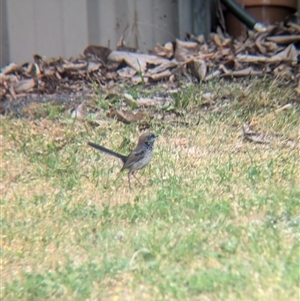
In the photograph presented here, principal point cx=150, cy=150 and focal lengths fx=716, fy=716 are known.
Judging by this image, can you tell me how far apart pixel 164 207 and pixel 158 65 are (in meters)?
3.71

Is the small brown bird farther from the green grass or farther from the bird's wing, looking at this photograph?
the green grass

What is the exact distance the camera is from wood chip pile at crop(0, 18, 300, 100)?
830cm

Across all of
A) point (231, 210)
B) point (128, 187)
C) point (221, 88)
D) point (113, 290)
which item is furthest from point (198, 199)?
point (221, 88)

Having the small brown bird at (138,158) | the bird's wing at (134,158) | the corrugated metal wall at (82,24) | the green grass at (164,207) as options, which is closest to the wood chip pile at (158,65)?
the corrugated metal wall at (82,24)

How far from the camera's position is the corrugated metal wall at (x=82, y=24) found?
841 cm

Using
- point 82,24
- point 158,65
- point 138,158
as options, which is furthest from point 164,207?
point 82,24

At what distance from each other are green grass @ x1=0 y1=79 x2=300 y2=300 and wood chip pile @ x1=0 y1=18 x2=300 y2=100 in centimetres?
56

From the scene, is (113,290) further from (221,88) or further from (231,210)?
(221,88)

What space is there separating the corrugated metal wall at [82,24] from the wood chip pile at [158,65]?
16cm

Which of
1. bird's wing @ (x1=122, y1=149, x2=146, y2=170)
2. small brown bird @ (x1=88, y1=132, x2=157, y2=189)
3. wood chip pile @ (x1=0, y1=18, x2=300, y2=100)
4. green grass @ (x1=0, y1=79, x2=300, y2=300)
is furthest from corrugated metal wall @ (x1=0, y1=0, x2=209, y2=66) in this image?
bird's wing @ (x1=122, y1=149, x2=146, y2=170)

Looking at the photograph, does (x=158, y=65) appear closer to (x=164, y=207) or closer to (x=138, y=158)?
(x=138, y=158)

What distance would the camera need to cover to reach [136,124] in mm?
7332

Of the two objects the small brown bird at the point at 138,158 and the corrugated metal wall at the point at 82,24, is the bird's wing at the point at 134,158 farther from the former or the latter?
the corrugated metal wall at the point at 82,24

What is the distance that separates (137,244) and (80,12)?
4.71 meters
